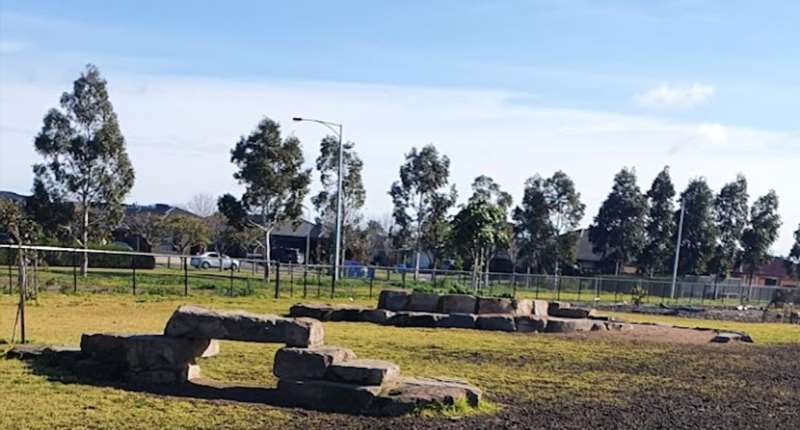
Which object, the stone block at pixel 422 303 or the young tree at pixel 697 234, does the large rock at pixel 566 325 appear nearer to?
the stone block at pixel 422 303

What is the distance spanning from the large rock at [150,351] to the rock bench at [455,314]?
44.1 feet

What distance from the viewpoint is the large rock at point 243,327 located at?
12109 millimetres

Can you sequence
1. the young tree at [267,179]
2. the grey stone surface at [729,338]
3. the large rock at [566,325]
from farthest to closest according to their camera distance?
the young tree at [267,179], the large rock at [566,325], the grey stone surface at [729,338]

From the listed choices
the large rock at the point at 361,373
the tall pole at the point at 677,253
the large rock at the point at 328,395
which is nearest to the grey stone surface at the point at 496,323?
the large rock at the point at 361,373

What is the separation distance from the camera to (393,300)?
28047 mm

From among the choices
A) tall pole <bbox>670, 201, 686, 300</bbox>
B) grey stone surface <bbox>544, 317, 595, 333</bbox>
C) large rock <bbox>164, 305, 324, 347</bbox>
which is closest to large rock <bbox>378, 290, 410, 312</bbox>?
grey stone surface <bbox>544, 317, 595, 333</bbox>

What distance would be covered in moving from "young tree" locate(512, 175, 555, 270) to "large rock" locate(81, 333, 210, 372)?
6086cm

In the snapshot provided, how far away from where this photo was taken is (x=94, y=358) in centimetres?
1320

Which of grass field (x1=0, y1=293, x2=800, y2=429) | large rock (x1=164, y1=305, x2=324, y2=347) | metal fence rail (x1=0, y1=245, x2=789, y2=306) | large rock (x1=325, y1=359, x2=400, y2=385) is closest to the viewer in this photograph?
grass field (x1=0, y1=293, x2=800, y2=429)

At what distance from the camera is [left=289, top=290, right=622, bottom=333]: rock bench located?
26.3m

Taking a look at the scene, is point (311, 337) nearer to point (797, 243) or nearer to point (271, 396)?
point (271, 396)

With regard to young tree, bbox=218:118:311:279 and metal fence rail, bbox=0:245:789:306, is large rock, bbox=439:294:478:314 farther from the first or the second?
young tree, bbox=218:118:311:279

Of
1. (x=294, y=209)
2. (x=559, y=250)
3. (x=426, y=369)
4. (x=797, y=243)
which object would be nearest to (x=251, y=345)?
(x=426, y=369)

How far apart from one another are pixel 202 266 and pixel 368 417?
56.2 metres
